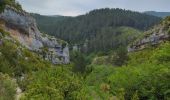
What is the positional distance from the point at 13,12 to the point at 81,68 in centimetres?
4694

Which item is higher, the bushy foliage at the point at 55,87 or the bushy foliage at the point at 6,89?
the bushy foliage at the point at 55,87

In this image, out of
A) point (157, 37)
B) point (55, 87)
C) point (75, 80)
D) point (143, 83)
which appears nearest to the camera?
point (55, 87)

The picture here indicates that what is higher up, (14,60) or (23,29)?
(23,29)

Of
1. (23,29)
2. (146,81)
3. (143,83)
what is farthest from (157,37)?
(143,83)

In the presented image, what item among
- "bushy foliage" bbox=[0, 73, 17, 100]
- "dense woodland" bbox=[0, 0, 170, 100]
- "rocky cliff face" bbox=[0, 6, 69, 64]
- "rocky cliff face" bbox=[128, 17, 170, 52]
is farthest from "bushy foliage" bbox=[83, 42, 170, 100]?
"rocky cliff face" bbox=[128, 17, 170, 52]

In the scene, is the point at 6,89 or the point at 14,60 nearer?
the point at 6,89

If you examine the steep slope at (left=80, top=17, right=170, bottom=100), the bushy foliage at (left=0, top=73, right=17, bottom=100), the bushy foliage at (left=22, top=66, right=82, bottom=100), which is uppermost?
the bushy foliage at (left=22, top=66, right=82, bottom=100)

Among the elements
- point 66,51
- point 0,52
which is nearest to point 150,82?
point 0,52

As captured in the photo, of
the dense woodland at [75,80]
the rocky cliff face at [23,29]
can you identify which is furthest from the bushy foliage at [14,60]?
the rocky cliff face at [23,29]

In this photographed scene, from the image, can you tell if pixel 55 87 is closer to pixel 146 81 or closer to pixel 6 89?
pixel 6 89

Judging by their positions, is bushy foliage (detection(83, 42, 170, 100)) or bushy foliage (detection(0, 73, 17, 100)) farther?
bushy foliage (detection(83, 42, 170, 100))

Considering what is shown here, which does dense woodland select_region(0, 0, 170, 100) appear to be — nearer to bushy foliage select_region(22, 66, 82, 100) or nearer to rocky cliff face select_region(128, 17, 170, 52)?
bushy foliage select_region(22, 66, 82, 100)

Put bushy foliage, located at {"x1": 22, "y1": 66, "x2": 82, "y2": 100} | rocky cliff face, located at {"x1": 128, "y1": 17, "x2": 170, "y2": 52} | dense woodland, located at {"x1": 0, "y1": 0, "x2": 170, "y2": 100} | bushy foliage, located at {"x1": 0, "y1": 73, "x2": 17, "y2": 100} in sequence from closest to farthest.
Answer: bushy foliage, located at {"x1": 22, "y1": 66, "x2": 82, "y2": 100}, dense woodland, located at {"x1": 0, "y1": 0, "x2": 170, "y2": 100}, bushy foliage, located at {"x1": 0, "y1": 73, "x2": 17, "y2": 100}, rocky cliff face, located at {"x1": 128, "y1": 17, "x2": 170, "y2": 52}

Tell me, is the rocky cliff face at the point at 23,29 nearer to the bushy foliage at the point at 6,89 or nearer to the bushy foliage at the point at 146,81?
the bushy foliage at the point at 146,81
